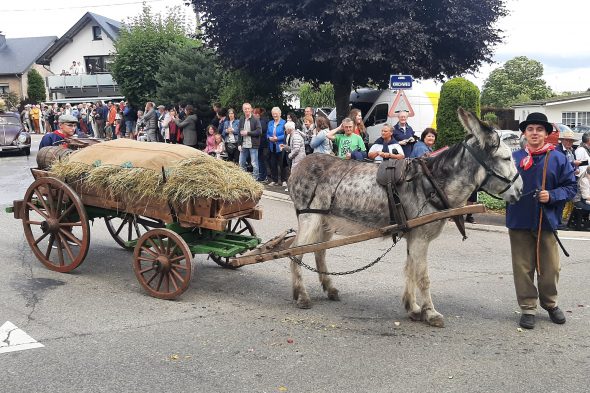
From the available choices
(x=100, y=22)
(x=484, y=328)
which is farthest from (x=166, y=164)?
(x=100, y=22)

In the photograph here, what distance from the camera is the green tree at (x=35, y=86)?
183 feet

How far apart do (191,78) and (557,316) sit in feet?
58.5

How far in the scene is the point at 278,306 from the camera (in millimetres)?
6297

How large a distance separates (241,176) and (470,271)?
3.48m

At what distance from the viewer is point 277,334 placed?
5.48 metres

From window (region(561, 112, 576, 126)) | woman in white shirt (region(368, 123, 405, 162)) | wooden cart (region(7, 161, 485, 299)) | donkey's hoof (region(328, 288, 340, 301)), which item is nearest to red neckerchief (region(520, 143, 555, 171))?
wooden cart (region(7, 161, 485, 299))

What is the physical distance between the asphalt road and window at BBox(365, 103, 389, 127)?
13.4 m

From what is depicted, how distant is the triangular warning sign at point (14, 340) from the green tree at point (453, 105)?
36.3ft

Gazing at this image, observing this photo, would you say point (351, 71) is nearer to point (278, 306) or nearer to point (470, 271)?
point (470, 271)

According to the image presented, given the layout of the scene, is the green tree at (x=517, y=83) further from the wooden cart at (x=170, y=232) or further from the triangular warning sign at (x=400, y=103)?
the wooden cart at (x=170, y=232)

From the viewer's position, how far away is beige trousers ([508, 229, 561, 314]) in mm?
5754

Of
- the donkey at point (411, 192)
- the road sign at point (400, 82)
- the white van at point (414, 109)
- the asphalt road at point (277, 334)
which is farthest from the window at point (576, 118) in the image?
the donkey at point (411, 192)

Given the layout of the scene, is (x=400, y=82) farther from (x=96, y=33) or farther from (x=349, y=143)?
(x=96, y=33)

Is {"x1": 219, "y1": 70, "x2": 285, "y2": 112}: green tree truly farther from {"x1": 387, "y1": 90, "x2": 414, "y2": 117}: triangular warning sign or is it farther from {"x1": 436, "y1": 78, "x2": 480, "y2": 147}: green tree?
{"x1": 436, "y1": 78, "x2": 480, "y2": 147}: green tree
